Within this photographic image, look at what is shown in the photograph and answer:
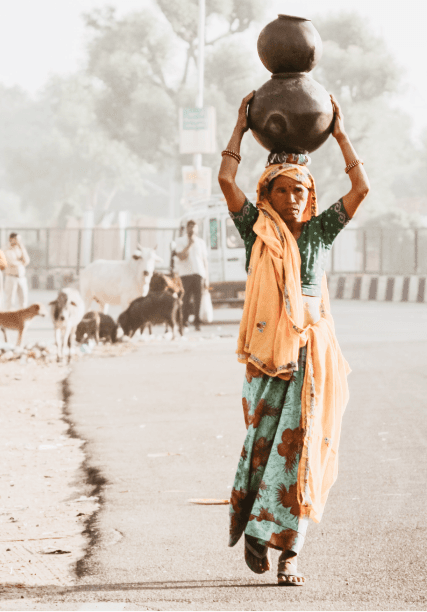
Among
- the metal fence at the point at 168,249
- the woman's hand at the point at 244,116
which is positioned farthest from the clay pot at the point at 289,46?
the metal fence at the point at 168,249

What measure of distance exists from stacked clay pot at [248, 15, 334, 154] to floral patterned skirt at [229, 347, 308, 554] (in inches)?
38.5

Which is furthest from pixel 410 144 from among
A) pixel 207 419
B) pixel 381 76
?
pixel 207 419

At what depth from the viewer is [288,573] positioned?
13.6ft

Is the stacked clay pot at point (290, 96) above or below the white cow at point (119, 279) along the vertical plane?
above

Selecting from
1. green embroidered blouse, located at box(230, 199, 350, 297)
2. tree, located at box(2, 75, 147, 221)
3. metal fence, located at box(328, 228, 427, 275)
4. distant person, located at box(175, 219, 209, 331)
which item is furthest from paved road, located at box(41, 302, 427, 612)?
tree, located at box(2, 75, 147, 221)

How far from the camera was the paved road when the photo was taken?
409 centimetres

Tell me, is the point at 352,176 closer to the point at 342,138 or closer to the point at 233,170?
the point at 342,138

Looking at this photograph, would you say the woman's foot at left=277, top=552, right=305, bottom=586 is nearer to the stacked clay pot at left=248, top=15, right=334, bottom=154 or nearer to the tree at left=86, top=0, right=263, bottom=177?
the stacked clay pot at left=248, top=15, right=334, bottom=154

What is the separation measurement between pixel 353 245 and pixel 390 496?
39.6 meters

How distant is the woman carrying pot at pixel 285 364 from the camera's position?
13.8ft

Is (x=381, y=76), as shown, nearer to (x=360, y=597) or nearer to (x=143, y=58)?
(x=143, y=58)

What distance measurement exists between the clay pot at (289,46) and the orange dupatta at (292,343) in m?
0.51

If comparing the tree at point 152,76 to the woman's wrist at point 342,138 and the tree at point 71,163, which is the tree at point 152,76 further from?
the woman's wrist at point 342,138

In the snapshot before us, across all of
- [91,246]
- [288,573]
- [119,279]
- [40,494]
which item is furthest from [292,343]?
[91,246]
